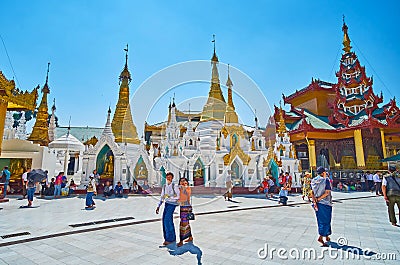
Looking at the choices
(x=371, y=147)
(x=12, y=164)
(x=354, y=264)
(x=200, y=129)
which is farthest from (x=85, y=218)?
(x=371, y=147)

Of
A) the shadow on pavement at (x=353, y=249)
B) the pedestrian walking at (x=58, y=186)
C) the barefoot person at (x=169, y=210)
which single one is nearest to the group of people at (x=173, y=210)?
the barefoot person at (x=169, y=210)

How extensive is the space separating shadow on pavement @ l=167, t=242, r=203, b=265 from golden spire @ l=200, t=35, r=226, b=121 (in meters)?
20.1

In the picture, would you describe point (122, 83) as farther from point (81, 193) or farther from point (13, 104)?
point (81, 193)

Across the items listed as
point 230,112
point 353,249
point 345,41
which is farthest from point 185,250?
point 345,41

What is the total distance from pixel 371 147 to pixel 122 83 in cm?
2416

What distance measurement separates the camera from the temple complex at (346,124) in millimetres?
22830

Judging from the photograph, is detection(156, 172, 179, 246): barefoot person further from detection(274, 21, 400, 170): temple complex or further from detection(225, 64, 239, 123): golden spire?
detection(274, 21, 400, 170): temple complex

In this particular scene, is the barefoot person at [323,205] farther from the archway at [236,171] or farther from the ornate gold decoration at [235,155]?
the archway at [236,171]

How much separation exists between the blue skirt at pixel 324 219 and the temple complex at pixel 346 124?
20635 mm

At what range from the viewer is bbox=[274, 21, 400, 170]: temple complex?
22.8 m

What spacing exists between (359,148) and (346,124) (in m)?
2.74

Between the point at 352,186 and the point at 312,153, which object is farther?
the point at 312,153

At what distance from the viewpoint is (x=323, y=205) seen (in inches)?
210

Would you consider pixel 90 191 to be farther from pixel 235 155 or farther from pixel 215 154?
pixel 235 155
